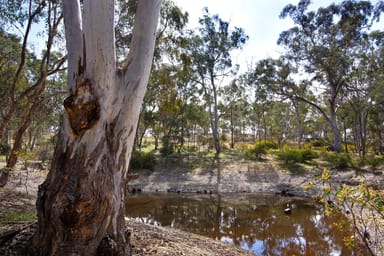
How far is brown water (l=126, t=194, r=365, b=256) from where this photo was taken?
18.1ft

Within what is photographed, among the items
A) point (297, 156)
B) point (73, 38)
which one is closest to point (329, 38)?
point (297, 156)

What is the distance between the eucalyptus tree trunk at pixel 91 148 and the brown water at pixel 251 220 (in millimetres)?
3672

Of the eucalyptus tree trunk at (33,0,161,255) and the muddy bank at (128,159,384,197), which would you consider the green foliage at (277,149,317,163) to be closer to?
the muddy bank at (128,159,384,197)

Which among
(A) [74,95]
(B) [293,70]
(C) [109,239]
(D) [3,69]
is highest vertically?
(B) [293,70]

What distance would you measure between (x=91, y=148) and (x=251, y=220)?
626 cm

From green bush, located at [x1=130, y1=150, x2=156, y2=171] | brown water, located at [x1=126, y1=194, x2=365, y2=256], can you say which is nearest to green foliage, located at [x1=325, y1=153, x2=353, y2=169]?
brown water, located at [x1=126, y1=194, x2=365, y2=256]

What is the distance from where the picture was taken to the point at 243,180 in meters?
13.5

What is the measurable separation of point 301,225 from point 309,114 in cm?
2548

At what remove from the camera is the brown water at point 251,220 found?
5.53 meters

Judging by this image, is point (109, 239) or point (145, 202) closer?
point (109, 239)

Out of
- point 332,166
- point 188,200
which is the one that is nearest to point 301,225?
point 188,200

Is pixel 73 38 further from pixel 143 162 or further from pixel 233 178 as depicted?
pixel 143 162

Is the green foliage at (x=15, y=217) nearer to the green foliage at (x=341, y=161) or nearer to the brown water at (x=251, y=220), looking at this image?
the brown water at (x=251, y=220)

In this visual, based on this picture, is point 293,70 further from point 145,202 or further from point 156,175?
point 145,202
